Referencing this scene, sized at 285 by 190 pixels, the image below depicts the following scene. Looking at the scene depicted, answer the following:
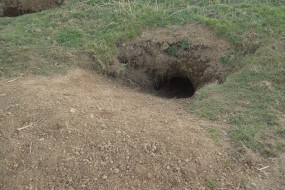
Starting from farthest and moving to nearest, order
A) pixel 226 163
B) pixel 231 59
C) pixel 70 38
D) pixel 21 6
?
1. pixel 21 6
2. pixel 70 38
3. pixel 231 59
4. pixel 226 163

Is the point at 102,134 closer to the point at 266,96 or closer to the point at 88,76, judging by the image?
the point at 88,76

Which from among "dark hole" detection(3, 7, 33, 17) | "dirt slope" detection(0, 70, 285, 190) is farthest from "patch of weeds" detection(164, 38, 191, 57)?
"dark hole" detection(3, 7, 33, 17)

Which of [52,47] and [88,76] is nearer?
[88,76]

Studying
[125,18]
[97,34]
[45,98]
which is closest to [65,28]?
[97,34]

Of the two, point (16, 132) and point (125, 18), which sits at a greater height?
point (125, 18)

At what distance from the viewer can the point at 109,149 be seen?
4105 millimetres

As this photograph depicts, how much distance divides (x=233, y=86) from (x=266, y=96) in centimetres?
43

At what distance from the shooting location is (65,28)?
647 centimetres

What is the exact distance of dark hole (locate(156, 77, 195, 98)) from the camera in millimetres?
6570

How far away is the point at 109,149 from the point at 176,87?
9.58 ft

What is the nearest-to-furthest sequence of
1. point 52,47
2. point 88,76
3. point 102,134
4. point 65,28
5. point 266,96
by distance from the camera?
point 102,134
point 266,96
point 88,76
point 52,47
point 65,28

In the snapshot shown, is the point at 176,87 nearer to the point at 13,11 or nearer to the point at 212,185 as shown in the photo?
the point at 212,185

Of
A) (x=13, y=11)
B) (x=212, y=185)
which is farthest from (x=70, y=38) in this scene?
(x=212, y=185)

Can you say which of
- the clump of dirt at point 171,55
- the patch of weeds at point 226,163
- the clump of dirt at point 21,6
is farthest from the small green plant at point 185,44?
the clump of dirt at point 21,6
